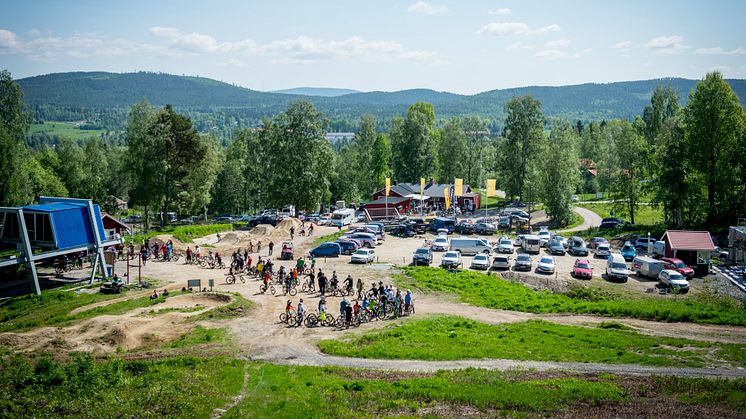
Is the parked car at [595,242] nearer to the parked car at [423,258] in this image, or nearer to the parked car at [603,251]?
the parked car at [603,251]

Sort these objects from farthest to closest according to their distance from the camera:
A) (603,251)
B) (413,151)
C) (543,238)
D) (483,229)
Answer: (413,151) → (483,229) → (543,238) → (603,251)

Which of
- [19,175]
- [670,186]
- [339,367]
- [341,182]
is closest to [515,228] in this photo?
[670,186]

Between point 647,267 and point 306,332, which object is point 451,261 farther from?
point 306,332

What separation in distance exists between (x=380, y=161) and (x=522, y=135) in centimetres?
3436

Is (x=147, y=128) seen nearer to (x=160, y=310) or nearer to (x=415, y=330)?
(x=160, y=310)

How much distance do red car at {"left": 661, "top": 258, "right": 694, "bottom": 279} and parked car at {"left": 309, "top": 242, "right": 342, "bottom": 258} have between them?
26.2 meters

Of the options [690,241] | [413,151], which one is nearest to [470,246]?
[690,241]

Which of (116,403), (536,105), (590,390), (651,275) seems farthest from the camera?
(536,105)

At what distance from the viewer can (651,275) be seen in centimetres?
4516

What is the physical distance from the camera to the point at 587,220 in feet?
262

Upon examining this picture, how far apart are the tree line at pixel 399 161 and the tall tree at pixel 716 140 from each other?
0.34ft

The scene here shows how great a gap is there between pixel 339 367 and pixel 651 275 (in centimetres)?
3054

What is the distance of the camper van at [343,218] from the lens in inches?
2866

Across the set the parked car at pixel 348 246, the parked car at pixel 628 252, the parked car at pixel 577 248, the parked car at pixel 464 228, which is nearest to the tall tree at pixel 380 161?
the parked car at pixel 464 228
